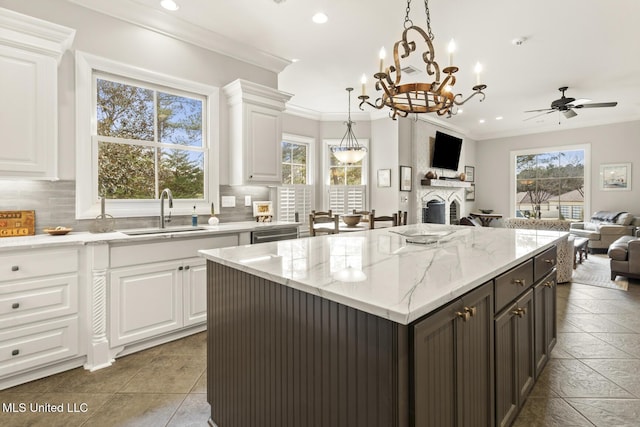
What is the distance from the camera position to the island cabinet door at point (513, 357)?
1.48 m

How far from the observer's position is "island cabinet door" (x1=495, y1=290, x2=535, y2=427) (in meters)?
1.48

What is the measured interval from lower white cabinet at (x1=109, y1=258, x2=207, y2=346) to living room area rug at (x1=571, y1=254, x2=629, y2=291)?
4.92m

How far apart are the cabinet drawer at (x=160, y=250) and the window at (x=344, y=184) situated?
13.0 feet

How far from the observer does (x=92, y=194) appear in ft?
9.37

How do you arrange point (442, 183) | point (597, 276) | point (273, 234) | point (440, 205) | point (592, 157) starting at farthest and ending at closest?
point (592, 157) → point (440, 205) → point (442, 183) → point (597, 276) → point (273, 234)

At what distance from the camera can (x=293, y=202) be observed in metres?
6.44

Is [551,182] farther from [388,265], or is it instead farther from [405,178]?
[388,265]

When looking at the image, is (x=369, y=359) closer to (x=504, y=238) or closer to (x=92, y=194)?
(x=504, y=238)

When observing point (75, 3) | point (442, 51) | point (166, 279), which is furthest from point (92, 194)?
point (442, 51)

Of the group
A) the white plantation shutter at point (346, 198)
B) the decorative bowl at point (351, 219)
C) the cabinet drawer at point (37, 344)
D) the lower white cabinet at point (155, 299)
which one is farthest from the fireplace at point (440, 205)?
Result: the cabinet drawer at point (37, 344)

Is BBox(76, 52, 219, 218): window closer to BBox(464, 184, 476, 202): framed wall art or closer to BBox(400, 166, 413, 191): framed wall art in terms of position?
BBox(400, 166, 413, 191): framed wall art

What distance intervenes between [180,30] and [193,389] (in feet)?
10.5

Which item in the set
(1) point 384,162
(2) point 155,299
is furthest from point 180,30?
(1) point 384,162

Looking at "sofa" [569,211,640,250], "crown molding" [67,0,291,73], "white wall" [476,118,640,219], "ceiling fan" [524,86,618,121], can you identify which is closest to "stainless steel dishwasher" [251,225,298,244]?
"crown molding" [67,0,291,73]
